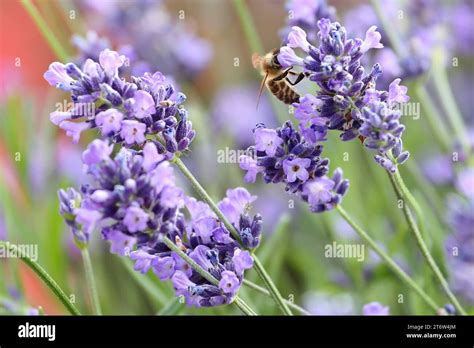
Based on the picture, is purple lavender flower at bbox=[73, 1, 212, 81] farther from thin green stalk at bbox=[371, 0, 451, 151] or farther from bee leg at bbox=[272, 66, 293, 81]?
bee leg at bbox=[272, 66, 293, 81]

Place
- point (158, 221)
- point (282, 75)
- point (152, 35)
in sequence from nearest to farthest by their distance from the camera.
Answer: point (158, 221)
point (282, 75)
point (152, 35)

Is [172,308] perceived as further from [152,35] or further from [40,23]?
[152,35]

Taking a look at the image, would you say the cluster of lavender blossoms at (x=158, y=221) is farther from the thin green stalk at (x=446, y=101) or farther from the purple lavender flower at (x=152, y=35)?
the purple lavender flower at (x=152, y=35)

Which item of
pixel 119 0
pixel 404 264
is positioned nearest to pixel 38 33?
pixel 119 0

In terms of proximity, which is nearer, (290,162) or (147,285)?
(290,162)

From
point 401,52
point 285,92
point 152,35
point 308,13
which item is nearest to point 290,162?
point 285,92
